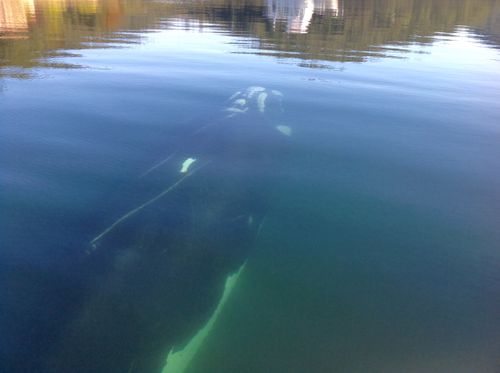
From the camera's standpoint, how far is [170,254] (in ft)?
25.4

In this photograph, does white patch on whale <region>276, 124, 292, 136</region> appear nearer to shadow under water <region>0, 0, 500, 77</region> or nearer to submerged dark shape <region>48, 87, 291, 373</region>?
submerged dark shape <region>48, 87, 291, 373</region>

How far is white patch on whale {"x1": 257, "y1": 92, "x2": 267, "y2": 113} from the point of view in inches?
632

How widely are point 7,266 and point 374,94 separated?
56.5ft

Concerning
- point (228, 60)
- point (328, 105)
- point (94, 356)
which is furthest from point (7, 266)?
point (228, 60)

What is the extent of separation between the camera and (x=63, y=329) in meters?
5.95

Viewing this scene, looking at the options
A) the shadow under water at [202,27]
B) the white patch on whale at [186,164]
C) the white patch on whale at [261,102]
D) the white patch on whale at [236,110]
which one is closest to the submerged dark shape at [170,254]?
the white patch on whale at [186,164]

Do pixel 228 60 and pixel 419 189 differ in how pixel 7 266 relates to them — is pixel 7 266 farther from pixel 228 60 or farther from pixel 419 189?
pixel 228 60

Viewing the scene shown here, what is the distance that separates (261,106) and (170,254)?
10.2m

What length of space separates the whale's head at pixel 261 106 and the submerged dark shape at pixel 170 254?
7.12ft

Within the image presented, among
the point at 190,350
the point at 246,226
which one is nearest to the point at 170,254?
the point at 246,226

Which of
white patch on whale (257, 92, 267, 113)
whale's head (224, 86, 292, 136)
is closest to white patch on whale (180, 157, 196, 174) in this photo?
whale's head (224, 86, 292, 136)

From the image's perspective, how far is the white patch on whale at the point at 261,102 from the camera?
1605 centimetres

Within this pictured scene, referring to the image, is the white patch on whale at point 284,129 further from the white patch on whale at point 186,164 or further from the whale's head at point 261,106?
the white patch on whale at point 186,164

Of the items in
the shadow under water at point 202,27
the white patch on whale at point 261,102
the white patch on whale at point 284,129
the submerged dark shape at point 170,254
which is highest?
the shadow under water at point 202,27
